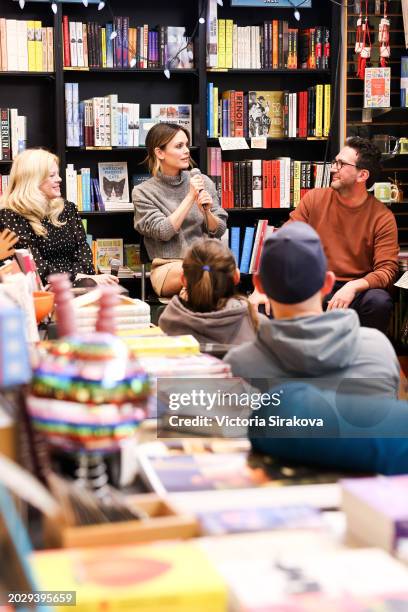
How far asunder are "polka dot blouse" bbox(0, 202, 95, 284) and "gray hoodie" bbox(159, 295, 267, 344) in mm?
1594

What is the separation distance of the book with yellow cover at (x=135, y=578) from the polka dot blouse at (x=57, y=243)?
10.8 feet

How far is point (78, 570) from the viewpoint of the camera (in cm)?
96

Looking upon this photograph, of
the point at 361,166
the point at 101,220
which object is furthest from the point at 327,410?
the point at 101,220

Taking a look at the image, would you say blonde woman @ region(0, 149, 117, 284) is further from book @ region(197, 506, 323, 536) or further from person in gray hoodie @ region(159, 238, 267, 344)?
book @ region(197, 506, 323, 536)

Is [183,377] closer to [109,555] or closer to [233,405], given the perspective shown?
[233,405]

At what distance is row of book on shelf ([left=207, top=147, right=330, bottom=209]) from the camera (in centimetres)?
545

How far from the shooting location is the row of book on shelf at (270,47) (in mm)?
5332

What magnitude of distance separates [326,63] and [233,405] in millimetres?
4134

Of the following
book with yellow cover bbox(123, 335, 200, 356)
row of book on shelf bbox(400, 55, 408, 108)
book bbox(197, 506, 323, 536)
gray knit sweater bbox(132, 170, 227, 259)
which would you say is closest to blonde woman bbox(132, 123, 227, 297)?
gray knit sweater bbox(132, 170, 227, 259)

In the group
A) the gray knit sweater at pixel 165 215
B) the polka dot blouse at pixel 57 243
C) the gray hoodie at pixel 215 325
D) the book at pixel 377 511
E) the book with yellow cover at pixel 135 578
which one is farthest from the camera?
the gray knit sweater at pixel 165 215

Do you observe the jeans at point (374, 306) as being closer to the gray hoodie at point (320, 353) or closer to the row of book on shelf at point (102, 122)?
the row of book on shelf at point (102, 122)

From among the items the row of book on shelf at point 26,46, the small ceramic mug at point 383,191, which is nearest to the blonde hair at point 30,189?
the row of book on shelf at point 26,46

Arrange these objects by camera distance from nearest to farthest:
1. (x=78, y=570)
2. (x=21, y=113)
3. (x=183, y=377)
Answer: (x=78, y=570), (x=183, y=377), (x=21, y=113)

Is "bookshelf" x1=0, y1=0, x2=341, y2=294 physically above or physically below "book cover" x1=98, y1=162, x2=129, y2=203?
above
